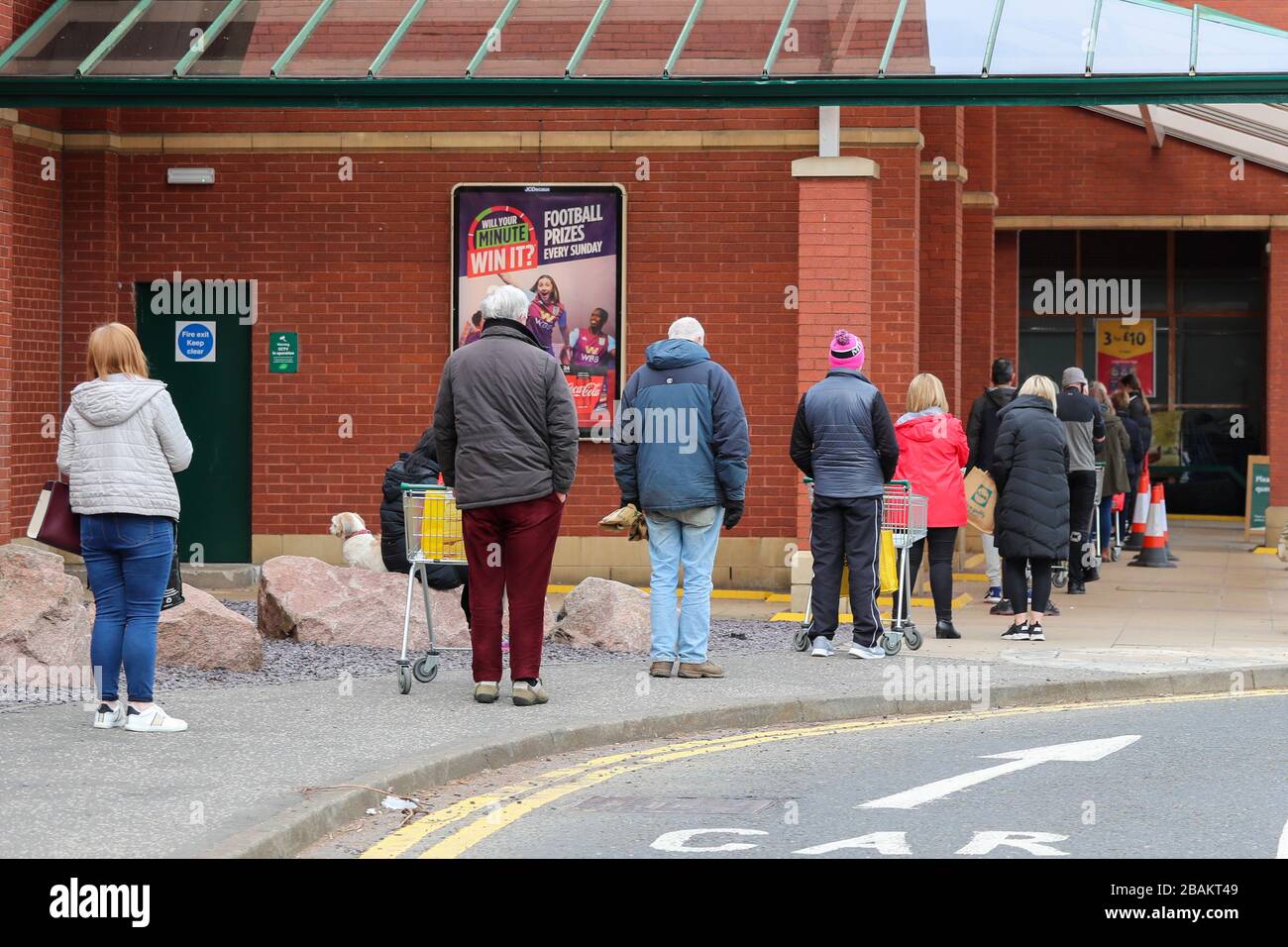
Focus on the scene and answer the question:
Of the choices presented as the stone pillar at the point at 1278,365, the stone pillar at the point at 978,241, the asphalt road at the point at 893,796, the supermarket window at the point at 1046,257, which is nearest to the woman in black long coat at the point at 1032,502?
the asphalt road at the point at 893,796

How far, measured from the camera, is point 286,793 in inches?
291

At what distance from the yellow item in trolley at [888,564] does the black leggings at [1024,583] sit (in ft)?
4.78

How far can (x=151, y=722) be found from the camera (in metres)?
8.77

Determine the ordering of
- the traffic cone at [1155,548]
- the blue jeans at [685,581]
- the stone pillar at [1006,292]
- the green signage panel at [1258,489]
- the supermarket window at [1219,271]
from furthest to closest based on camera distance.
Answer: the supermarket window at [1219,271] < the stone pillar at [1006,292] < the green signage panel at [1258,489] < the traffic cone at [1155,548] < the blue jeans at [685,581]

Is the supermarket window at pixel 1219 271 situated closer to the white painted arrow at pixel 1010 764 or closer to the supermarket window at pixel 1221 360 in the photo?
the supermarket window at pixel 1221 360

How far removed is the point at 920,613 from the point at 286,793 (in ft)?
27.3

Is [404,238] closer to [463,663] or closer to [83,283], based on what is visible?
[83,283]

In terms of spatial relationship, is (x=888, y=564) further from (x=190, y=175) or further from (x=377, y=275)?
(x=190, y=175)

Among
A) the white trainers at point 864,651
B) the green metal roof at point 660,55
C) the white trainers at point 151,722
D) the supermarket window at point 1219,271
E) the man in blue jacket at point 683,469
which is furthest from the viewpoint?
the supermarket window at point 1219,271

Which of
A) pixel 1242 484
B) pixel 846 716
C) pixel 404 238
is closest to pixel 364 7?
pixel 404 238

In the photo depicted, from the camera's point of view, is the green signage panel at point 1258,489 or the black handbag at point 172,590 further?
the green signage panel at point 1258,489

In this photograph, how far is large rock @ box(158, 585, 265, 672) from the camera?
10.9 meters

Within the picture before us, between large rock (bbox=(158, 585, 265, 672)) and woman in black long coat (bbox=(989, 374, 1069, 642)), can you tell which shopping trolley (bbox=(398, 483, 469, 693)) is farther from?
woman in black long coat (bbox=(989, 374, 1069, 642))

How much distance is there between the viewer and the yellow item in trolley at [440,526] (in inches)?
403
